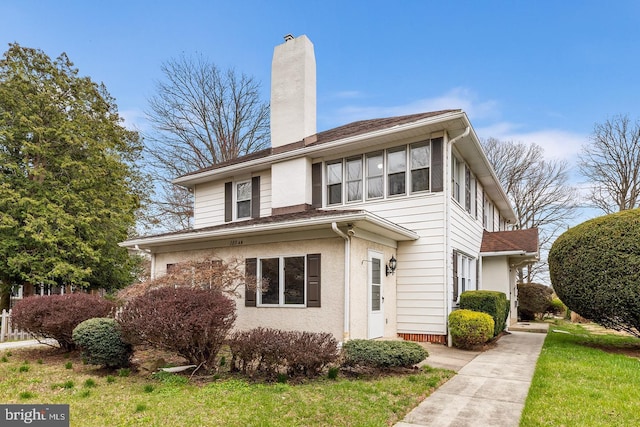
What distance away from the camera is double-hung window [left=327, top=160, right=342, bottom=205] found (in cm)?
1098

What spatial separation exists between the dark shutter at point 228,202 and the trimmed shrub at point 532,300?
13228 mm

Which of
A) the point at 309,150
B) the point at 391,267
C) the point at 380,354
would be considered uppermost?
the point at 309,150

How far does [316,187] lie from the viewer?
11195 millimetres

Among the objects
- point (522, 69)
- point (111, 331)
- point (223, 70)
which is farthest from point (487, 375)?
point (223, 70)

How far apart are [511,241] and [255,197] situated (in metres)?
8.53

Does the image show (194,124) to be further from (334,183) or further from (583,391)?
(583,391)

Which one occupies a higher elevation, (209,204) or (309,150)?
(309,150)

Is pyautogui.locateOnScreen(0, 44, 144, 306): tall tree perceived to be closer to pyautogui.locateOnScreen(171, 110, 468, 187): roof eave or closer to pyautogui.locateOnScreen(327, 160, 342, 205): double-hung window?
pyautogui.locateOnScreen(171, 110, 468, 187): roof eave

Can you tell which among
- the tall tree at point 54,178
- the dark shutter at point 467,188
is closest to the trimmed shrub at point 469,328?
the dark shutter at point 467,188

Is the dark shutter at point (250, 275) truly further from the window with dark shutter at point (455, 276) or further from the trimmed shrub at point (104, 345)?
the window with dark shutter at point (455, 276)

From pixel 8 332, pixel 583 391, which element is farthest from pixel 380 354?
pixel 8 332

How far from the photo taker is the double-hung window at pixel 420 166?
384 inches

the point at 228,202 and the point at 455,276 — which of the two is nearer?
the point at 455,276

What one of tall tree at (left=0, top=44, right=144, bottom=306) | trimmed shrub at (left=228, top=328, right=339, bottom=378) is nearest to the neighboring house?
trimmed shrub at (left=228, top=328, right=339, bottom=378)
